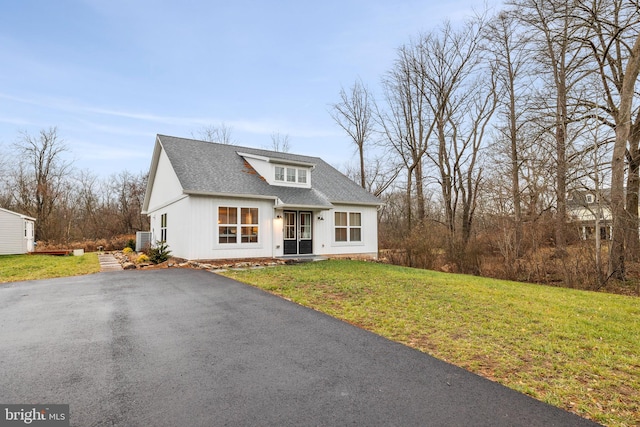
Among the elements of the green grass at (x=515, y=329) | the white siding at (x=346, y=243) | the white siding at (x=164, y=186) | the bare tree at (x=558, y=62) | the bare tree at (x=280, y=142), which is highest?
the bare tree at (x=280, y=142)

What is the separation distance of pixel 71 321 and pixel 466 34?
24.6 m

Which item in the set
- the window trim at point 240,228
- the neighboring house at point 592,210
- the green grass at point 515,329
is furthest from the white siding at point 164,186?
the neighboring house at point 592,210

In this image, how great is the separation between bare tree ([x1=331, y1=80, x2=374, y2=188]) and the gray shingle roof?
10019 mm

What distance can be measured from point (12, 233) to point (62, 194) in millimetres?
9789

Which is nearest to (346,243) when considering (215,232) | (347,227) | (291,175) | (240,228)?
(347,227)

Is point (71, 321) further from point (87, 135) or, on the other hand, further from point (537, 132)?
point (87, 135)

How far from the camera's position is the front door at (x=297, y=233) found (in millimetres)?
14576

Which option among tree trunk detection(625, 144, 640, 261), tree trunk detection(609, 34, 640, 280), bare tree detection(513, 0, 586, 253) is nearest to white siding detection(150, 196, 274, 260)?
bare tree detection(513, 0, 586, 253)

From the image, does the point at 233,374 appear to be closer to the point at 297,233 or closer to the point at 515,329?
the point at 515,329

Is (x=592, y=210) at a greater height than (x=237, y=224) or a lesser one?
greater

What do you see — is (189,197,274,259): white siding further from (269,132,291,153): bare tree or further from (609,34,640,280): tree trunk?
(269,132,291,153): bare tree

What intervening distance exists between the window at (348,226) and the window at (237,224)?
4285mm

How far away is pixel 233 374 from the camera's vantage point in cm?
314

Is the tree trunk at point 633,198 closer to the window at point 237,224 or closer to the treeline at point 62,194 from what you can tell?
the window at point 237,224
